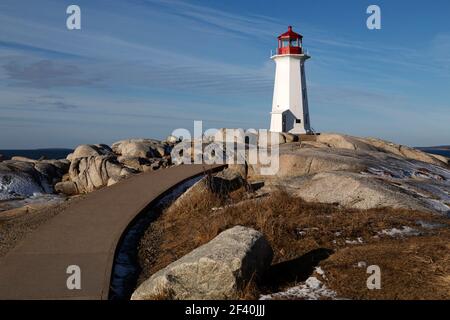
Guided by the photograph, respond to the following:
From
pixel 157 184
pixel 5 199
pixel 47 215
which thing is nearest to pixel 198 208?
pixel 157 184

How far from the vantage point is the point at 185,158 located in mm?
24766

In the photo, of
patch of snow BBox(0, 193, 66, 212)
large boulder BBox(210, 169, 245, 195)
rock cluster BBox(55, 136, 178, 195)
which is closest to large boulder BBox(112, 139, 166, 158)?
rock cluster BBox(55, 136, 178, 195)

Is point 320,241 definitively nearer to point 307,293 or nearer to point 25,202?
point 307,293

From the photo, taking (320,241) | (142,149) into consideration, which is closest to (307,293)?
(320,241)

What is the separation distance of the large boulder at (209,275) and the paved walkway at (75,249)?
1199mm

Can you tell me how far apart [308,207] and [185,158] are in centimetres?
1275

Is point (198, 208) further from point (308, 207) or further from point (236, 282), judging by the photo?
point (236, 282)

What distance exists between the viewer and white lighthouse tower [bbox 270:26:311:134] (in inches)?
1631

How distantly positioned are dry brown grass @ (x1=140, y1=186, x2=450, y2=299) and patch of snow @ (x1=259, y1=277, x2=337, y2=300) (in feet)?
0.57

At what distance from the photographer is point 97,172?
75.4ft

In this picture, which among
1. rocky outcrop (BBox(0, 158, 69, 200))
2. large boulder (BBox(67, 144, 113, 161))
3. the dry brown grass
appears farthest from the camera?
large boulder (BBox(67, 144, 113, 161))

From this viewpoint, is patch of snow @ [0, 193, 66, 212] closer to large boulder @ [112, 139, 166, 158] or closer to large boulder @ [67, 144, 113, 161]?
large boulder @ [112, 139, 166, 158]

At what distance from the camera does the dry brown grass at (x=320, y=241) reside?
26.2 ft

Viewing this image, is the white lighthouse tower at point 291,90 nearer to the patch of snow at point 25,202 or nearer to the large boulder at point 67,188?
the large boulder at point 67,188
